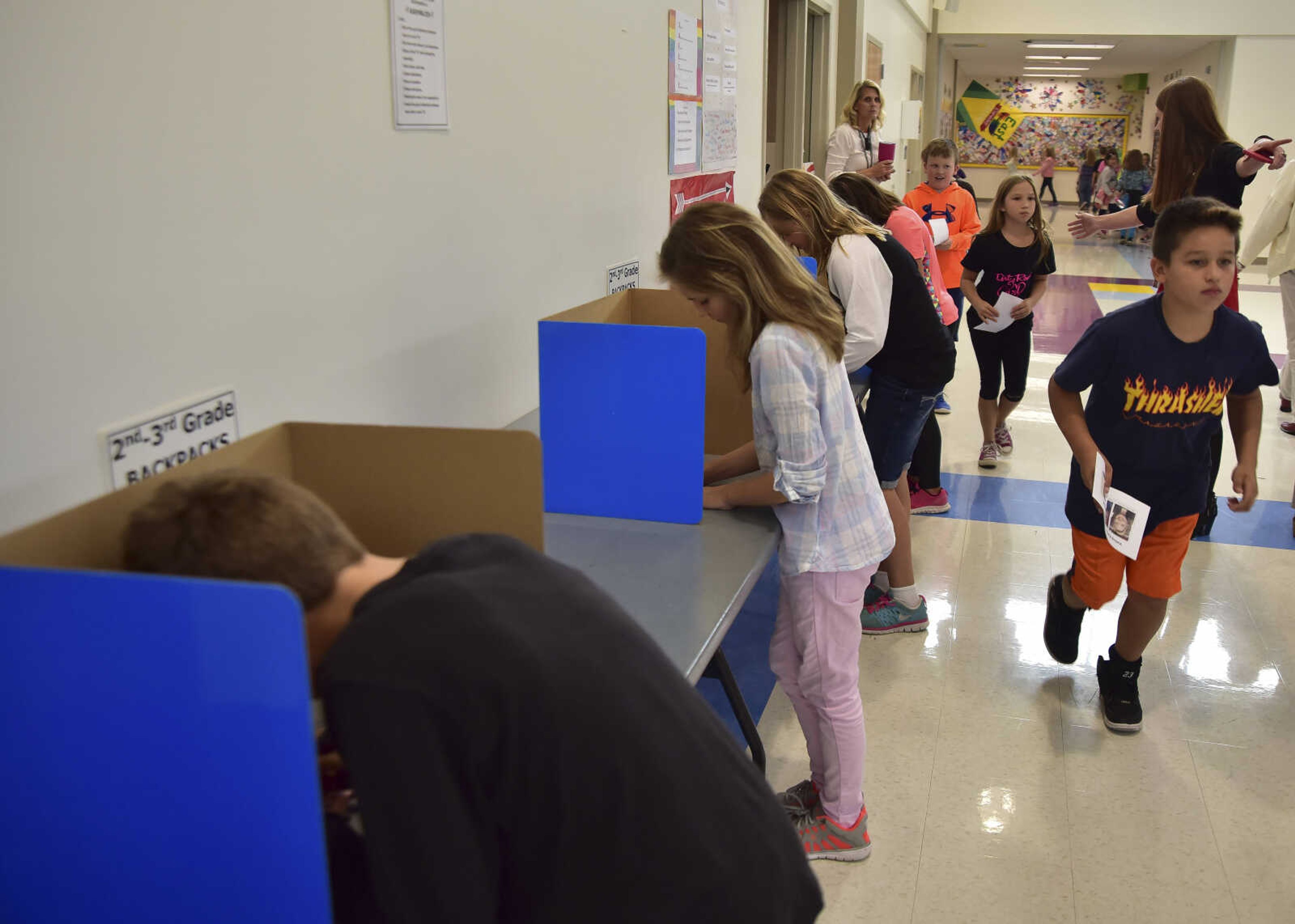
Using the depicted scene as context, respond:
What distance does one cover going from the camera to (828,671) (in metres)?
1.96

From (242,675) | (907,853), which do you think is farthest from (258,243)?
(907,853)

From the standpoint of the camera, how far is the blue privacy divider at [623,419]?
183cm

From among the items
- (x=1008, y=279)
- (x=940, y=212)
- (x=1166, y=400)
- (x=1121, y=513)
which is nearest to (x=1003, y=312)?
(x=1008, y=279)

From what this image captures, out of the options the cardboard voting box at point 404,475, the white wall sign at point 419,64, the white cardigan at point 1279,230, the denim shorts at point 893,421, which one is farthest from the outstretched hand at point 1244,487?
the white cardigan at point 1279,230

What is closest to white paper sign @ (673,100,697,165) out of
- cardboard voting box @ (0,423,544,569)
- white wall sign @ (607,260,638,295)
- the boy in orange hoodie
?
white wall sign @ (607,260,638,295)

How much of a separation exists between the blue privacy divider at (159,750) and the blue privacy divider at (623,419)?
1118 mm

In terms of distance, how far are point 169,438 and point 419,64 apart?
0.94m

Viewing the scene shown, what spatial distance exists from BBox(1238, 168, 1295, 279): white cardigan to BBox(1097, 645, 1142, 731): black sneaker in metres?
2.70

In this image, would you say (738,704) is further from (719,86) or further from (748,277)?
(719,86)

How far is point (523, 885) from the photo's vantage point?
0.88m

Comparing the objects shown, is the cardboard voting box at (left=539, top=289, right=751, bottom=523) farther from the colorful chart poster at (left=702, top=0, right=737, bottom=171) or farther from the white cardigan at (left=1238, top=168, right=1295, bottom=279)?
the white cardigan at (left=1238, top=168, right=1295, bottom=279)

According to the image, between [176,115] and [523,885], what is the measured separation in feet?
3.72

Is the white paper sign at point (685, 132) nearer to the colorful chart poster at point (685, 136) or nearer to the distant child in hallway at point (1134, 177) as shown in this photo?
the colorful chart poster at point (685, 136)

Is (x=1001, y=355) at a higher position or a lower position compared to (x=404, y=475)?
lower
